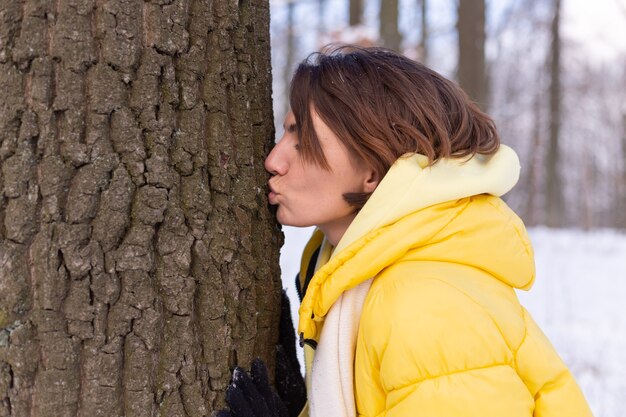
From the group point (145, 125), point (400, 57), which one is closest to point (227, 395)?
point (145, 125)

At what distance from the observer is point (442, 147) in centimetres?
169

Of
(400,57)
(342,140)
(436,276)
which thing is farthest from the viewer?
(400,57)

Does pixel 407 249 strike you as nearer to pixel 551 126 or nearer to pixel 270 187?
pixel 270 187

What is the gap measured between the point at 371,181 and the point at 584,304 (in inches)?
251

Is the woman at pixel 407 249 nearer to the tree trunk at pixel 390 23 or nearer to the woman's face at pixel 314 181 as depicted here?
the woman's face at pixel 314 181

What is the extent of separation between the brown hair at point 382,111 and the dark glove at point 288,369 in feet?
1.42

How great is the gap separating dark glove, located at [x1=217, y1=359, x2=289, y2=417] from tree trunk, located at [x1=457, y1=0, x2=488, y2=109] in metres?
7.46

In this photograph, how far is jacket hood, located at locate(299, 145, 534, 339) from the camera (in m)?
1.56

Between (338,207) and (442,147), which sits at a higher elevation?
(442,147)

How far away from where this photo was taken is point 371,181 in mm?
1754

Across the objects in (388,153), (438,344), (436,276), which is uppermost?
(388,153)

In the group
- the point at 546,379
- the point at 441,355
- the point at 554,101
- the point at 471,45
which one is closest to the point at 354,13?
the point at 471,45

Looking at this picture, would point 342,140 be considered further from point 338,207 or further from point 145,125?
point 145,125

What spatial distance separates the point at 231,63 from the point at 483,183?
2.39 ft
